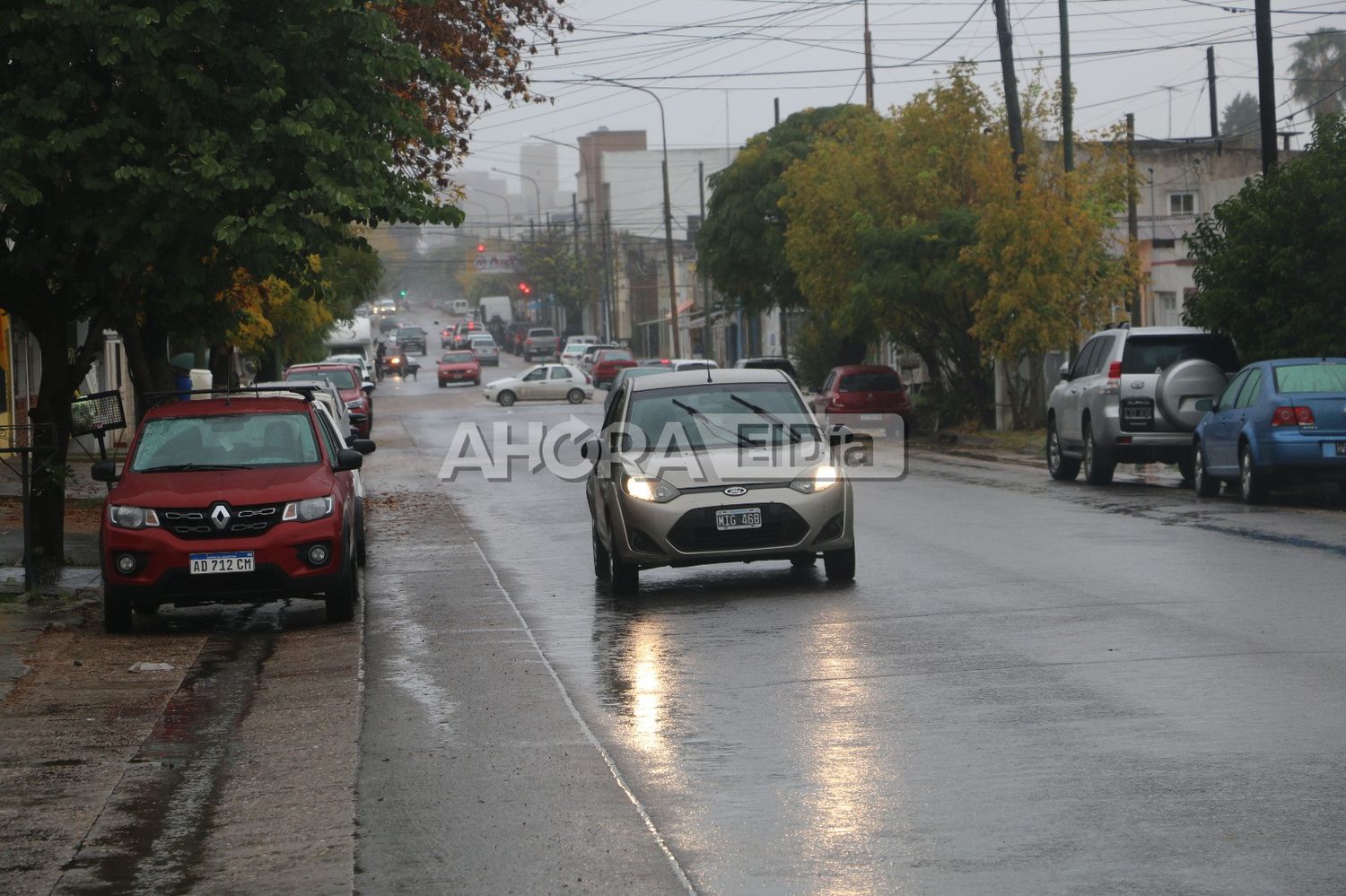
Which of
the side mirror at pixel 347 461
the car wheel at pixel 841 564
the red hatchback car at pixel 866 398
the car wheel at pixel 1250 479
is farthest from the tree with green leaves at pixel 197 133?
the red hatchback car at pixel 866 398

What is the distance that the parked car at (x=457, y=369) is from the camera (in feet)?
276

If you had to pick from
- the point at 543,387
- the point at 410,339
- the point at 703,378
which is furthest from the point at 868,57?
the point at 410,339

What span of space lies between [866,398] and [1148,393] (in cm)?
1708

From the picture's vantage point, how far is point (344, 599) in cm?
1373

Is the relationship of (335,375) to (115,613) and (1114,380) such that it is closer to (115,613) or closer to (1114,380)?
(1114,380)

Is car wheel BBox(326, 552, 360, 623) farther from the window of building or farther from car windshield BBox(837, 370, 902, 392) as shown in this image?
the window of building

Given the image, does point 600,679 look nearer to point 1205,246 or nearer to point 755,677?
point 755,677

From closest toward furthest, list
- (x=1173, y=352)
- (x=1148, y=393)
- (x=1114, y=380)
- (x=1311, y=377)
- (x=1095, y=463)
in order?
(x=1311, y=377)
(x=1148, y=393)
(x=1114, y=380)
(x=1173, y=352)
(x=1095, y=463)

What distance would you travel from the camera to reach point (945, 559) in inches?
637

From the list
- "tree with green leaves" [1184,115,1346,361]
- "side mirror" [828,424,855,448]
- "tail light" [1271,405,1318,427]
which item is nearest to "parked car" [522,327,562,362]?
"tree with green leaves" [1184,115,1346,361]

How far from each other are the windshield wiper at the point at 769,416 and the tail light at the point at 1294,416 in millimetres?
7570

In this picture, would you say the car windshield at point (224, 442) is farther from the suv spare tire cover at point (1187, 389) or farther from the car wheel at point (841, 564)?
the suv spare tire cover at point (1187, 389)

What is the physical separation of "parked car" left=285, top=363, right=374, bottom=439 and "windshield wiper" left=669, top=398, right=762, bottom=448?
24.6 m

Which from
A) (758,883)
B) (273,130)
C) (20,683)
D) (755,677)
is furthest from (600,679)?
(273,130)
